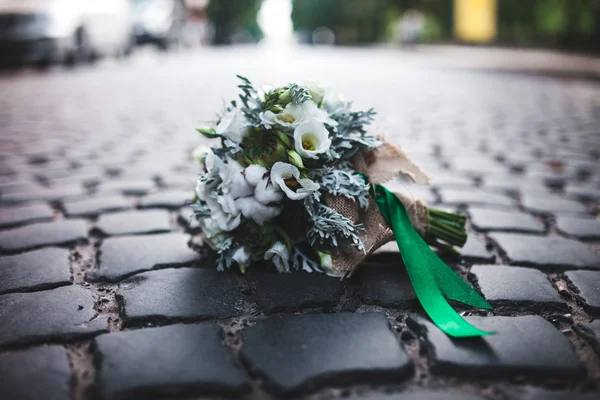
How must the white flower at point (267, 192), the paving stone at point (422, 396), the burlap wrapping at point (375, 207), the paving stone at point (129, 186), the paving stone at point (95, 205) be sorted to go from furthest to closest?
the paving stone at point (129, 186) → the paving stone at point (95, 205) → the burlap wrapping at point (375, 207) → the white flower at point (267, 192) → the paving stone at point (422, 396)

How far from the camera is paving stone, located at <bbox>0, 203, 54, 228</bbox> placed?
2412 mm

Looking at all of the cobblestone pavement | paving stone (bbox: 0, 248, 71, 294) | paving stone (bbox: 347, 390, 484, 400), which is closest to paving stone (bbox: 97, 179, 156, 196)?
the cobblestone pavement

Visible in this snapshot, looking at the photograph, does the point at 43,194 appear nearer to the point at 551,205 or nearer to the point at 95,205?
the point at 95,205

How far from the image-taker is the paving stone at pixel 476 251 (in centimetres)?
206

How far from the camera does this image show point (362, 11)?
1511 inches

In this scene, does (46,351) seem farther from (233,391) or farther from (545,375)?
(545,375)

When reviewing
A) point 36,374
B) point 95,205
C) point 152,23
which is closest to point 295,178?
point 36,374

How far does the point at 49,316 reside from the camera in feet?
5.01

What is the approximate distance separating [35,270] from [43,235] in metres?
0.41

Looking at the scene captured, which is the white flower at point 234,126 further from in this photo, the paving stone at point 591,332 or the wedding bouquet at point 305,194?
the paving stone at point 591,332

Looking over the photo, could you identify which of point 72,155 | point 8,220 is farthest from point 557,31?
point 8,220

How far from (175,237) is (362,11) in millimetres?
39300

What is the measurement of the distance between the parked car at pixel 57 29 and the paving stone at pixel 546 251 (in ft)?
39.3

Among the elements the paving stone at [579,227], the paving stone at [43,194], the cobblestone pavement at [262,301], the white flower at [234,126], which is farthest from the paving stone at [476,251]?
the paving stone at [43,194]
